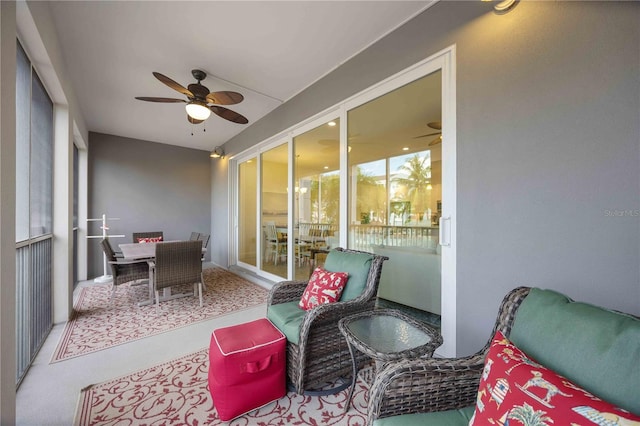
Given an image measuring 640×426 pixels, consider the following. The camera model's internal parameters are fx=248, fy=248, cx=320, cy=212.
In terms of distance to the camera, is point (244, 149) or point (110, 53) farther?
point (244, 149)

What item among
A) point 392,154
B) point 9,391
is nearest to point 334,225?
point 392,154

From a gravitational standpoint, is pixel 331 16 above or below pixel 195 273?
above

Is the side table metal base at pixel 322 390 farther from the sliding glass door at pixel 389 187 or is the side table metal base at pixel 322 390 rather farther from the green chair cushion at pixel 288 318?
the sliding glass door at pixel 389 187

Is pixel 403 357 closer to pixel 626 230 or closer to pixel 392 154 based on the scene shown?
pixel 626 230

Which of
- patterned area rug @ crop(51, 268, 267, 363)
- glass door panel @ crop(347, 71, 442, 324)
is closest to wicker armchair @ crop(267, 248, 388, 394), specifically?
glass door panel @ crop(347, 71, 442, 324)

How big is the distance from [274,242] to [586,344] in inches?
157

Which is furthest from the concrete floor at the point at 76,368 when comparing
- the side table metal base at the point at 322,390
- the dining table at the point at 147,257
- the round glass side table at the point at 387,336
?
the round glass side table at the point at 387,336

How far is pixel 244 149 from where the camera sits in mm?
5000

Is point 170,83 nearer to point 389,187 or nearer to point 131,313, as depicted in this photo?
point 389,187

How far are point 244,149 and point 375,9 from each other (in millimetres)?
3539

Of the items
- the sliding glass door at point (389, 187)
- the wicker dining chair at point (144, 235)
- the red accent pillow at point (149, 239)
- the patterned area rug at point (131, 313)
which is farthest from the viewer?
the wicker dining chair at point (144, 235)

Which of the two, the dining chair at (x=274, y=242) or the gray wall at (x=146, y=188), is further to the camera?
the gray wall at (x=146, y=188)

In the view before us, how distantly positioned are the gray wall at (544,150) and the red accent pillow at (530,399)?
37.6 inches

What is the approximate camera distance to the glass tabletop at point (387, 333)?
1327 millimetres
